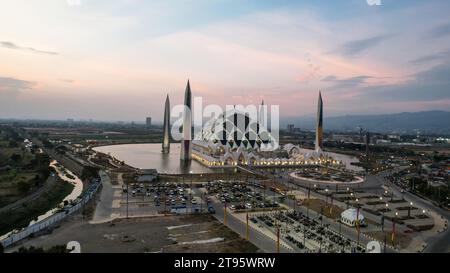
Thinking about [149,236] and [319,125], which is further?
[319,125]

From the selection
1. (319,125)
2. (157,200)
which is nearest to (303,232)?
(157,200)

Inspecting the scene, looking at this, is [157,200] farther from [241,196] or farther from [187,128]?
[187,128]

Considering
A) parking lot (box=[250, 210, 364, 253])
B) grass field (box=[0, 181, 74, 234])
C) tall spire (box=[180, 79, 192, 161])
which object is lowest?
grass field (box=[0, 181, 74, 234])

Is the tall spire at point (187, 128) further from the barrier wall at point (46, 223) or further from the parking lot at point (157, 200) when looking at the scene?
the barrier wall at point (46, 223)

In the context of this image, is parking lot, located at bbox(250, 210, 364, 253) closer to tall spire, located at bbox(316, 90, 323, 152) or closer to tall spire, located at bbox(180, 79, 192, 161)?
tall spire, located at bbox(180, 79, 192, 161)

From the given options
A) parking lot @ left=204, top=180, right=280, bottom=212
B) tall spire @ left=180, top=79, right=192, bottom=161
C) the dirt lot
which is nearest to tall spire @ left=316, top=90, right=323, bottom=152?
tall spire @ left=180, top=79, right=192, bottom=161

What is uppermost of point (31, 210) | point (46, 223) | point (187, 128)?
point (187, 128)
